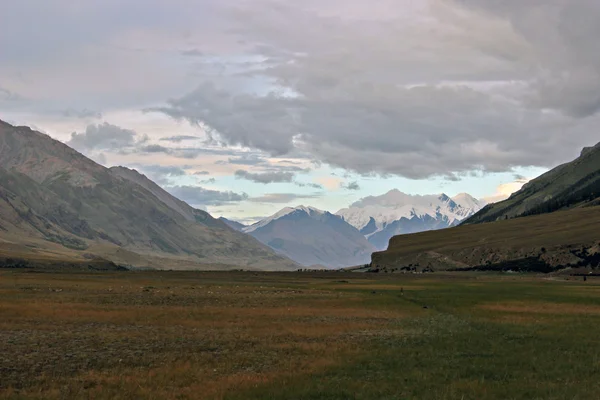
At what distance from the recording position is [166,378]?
2822 centimetres

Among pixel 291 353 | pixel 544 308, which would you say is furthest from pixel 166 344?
pixel 544 308

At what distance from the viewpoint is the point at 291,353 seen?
119ft

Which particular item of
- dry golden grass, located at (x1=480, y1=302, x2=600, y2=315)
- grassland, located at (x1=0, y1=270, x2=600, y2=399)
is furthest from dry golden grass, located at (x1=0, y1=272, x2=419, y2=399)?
dry golden grass, located at (x1=480, y1=302, x2=600, y2=315)

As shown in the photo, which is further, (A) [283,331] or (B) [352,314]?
(B) [352,314]

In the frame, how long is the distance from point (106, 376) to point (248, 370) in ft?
21.3

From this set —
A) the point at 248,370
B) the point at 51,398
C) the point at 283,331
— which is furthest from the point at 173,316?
the point at 51,398

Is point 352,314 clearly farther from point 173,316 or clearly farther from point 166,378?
point 166,378

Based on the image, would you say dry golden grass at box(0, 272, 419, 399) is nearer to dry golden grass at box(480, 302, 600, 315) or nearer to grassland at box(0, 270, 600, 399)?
grassland at box(0, 270, 600, 399)

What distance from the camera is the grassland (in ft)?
86.9

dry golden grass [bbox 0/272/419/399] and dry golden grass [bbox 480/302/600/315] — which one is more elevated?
dry golden grass [bbox 480/302/600/315]

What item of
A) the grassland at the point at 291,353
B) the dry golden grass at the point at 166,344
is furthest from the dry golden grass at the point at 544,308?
the dry golden grass at the point at 166,344

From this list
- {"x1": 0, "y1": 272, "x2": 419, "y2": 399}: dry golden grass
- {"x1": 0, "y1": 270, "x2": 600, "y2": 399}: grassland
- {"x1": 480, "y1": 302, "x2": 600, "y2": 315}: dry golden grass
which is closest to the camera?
{"x1": 0, "y1": 270, "x2": 600, "y2": 399}: grassland

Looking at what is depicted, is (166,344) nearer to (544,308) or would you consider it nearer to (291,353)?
(291,353)

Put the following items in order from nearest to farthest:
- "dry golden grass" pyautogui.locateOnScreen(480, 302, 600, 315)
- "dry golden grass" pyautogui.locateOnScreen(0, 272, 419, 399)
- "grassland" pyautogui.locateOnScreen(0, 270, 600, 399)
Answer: "grassland" pyautogui.locateOnScreen(0, 270, 600, 399)
"dry golden grass" pyautogui.locateOnScreen(0, 272, 419, 399)
"dry golden grass" pyautogui.locateOnScreen(480, 302, 600, 315)
